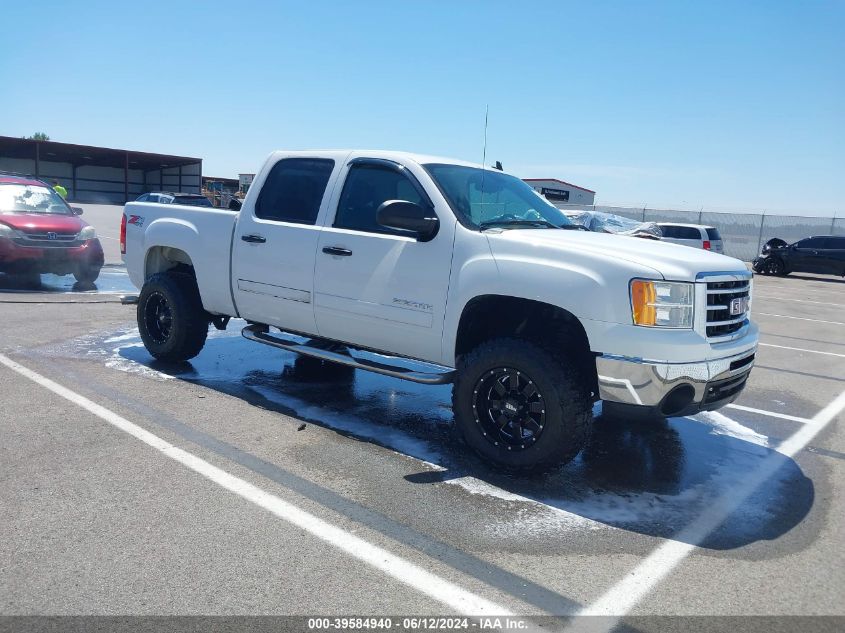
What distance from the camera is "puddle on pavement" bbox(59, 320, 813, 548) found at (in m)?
4.00

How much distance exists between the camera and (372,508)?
388cm

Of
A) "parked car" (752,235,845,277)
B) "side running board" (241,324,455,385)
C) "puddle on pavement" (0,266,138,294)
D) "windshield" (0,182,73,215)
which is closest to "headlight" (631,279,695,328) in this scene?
"side running board" (241,324,455,385)

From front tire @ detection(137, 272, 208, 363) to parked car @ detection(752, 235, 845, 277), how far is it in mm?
24368

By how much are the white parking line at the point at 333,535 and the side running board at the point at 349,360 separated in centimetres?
131

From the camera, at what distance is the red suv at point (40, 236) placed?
11.2 meters

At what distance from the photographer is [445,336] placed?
4.79 metres

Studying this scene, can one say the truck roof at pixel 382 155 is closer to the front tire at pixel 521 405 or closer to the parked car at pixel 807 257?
the front tire at pixel 521 405

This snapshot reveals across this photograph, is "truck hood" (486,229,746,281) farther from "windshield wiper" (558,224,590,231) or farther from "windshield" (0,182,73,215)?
"windshield" (0,182,73,215)

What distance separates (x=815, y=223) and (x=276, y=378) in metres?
35.4

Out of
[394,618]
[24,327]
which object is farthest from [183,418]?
[24,327]

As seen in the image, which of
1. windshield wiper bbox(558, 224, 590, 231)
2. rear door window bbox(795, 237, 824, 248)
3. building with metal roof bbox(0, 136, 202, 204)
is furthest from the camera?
building with metal roof bbox(0, 136, 202, 204)

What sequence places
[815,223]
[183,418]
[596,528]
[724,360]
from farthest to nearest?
[815,223] → [183,418] → [724,360] → [596,528]

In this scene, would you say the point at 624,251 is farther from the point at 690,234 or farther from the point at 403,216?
the point at 690,234

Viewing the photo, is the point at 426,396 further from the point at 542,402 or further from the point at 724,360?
the point at 724,360
